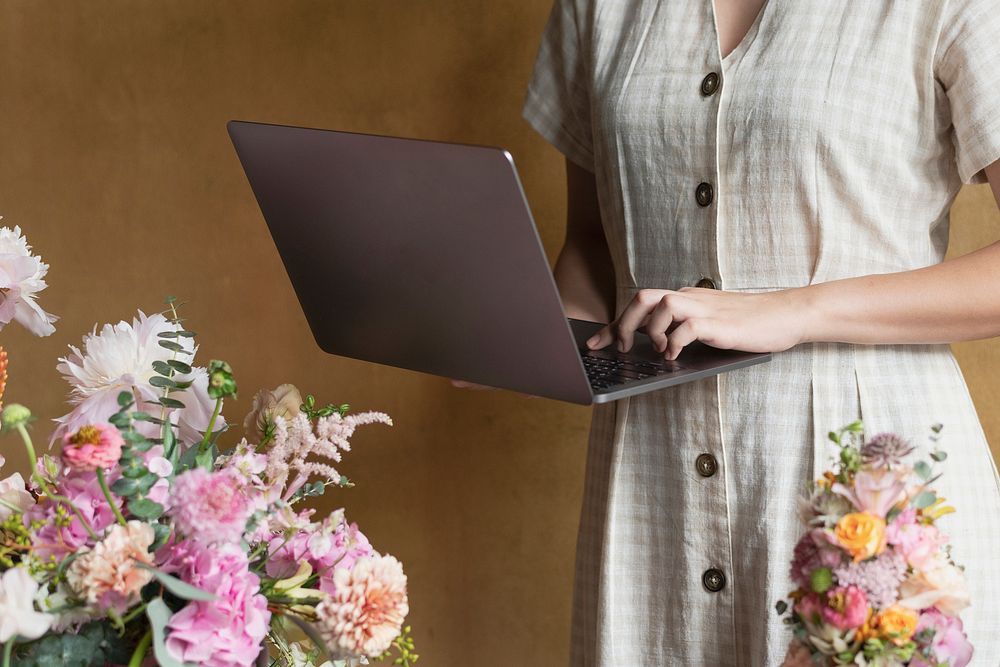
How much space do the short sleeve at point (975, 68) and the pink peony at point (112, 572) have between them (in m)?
0.89

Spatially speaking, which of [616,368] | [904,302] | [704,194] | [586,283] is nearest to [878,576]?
[616,368]

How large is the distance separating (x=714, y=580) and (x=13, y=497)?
2.45ft

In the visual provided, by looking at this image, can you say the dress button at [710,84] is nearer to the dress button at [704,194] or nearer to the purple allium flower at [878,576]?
the dress button at [704,194]

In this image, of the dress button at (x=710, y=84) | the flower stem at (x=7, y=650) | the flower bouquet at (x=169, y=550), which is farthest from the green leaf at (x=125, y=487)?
the dress button at (x=710, y=84)

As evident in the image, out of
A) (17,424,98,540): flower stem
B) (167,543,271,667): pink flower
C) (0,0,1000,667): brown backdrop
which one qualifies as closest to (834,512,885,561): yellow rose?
(167,543,271,667): pink flower

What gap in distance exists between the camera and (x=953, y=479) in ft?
3.80

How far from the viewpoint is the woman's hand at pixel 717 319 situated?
1055 mm

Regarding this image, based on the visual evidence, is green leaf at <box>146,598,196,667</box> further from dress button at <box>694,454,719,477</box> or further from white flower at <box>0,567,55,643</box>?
dress button at <box>694,454,719,477</box>

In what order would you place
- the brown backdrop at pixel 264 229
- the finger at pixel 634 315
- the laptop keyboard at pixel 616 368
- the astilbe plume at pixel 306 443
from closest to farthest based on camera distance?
the astilbe plume at pixel 306 443 → the laptop keyboard at pixel 616 368 → the finger at pixel 634 315 → the brown backdrop at pixel 264 229

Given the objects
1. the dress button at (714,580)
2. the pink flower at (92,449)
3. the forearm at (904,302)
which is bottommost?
the pink flower at (92,449)

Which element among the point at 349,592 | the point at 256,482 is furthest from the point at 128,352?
the point at 349,592

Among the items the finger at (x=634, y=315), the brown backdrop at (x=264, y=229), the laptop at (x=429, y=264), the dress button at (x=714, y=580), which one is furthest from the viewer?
the brown backdrop at (x=264, y=229)

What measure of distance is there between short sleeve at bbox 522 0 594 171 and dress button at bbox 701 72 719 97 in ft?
0.86

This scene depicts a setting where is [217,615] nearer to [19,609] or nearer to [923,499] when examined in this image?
[19,609]
